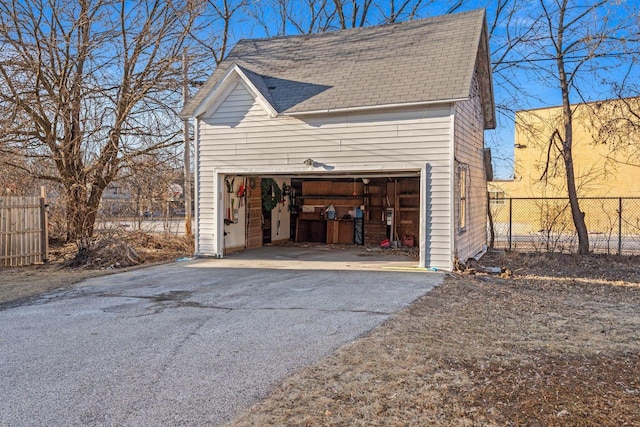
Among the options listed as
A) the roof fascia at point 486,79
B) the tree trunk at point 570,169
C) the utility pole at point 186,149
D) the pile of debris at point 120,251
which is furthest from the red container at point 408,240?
the utility pole at point 186,149

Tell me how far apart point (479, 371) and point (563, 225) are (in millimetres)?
13126

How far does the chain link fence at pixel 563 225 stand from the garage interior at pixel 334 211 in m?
3.05

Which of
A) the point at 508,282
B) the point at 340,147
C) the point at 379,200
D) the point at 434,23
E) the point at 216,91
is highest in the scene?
the point at 434,23

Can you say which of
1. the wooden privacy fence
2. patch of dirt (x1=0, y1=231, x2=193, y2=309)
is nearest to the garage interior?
patch of dirt (x1=0, y1=231, x2=193, y2=309)

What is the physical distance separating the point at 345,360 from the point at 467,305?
313cm

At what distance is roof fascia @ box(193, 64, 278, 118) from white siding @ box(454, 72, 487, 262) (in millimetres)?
4277

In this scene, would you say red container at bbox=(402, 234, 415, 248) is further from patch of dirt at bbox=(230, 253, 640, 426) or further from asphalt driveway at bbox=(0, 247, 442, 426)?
patch of dirt at bbox=(230, 253, 640, 426)

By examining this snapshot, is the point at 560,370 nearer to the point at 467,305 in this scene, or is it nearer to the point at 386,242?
the point at 467,305

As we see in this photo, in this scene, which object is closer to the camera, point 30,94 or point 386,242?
point 30,94

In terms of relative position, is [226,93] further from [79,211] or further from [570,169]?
[570,169]

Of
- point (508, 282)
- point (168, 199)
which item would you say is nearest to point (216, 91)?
point (168, 199)

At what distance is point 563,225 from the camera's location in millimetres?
15438

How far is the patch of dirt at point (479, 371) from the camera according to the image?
3.24m

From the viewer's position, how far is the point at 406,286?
820 centimetres
